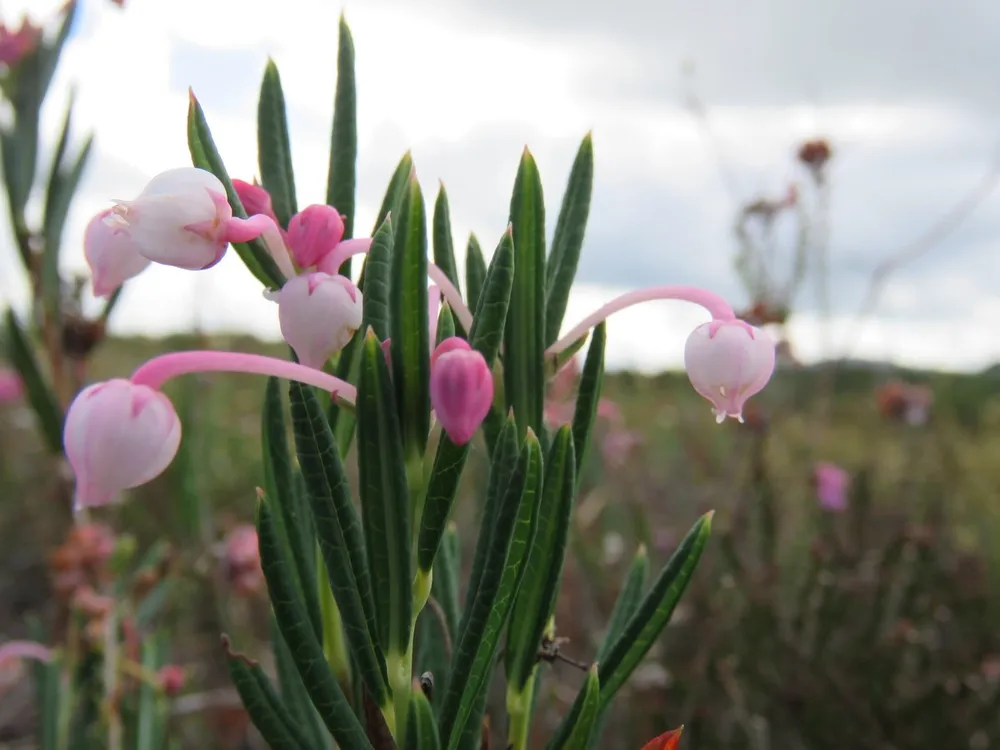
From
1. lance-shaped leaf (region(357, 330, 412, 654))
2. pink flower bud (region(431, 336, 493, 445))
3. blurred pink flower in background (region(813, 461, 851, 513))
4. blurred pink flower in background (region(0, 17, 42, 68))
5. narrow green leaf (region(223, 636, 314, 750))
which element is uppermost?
blurred pink flower in background (region(0, 17, 42, 68))

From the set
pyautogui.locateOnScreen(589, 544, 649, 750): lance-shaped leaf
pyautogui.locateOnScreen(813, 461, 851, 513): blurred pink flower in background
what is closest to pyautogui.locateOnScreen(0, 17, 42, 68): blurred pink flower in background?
pyautogui.locateOnScreen(589, 544, 649, 750): lance-shaped leaf

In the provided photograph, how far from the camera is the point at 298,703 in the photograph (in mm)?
675

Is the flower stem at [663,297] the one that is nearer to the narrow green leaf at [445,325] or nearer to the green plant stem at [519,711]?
the narrow green leaf at [445,325]

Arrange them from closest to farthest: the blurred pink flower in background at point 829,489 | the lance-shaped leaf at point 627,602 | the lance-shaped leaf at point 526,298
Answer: the lance-shaped leaf at point 526,298 → the lance-shaped leaf at point 627,602 → the blurred pink flower in background at point 829,489

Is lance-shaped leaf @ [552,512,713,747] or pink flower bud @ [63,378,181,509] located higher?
pink flower bud @ [63,378,181,509]

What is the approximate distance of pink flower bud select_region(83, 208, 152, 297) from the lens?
0.56 meters

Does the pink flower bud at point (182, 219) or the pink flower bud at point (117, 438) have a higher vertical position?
the pink flower bud at point (182, 219)

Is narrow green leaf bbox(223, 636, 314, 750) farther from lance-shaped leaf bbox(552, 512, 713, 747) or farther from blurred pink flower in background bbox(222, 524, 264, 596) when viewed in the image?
blurred pink flower in background bbox(222, 524, 264, 596)

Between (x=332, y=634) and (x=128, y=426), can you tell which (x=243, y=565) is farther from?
(x=128, y=426)

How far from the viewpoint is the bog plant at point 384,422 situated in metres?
0.49

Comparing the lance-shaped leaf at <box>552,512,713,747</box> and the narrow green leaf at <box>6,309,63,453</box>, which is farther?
the narrow green leaf at <box>6,309,63,453</box>

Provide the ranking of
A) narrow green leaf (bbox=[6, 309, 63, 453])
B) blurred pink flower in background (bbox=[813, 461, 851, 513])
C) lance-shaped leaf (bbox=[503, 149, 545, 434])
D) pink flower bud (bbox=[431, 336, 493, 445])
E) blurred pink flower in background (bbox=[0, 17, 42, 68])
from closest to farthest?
pink flower bud (bbox=[431, 336, 493, 445])
lance-shaped leaf (bbox=[503, 149, 545, 434])
narrow green leaf (bbox=[6, 309, 63, 453])
blurred pink flower in background (bbox=[0, 17, 42, 68])
blurred pink flower in background (bbox=[813, 461, 851, 513])

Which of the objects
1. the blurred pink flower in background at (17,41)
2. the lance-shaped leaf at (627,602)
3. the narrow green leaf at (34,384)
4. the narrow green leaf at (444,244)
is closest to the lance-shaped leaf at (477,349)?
the narrow green leaf at (444,244)

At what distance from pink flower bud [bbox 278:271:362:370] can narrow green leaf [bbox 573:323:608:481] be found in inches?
7.0
